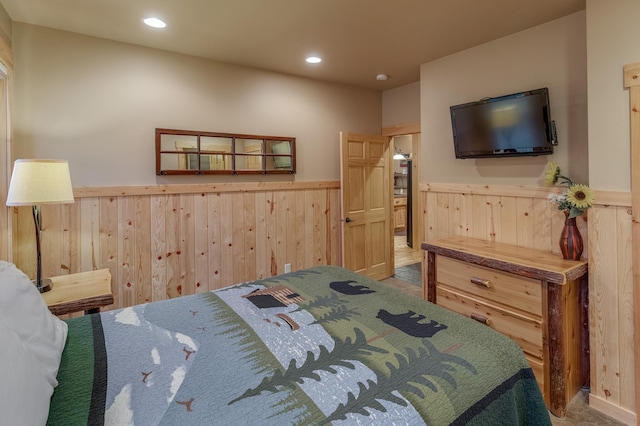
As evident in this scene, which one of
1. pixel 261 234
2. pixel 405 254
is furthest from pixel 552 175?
pixel 405 254

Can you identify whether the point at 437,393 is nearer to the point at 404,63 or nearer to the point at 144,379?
the point at 144,379

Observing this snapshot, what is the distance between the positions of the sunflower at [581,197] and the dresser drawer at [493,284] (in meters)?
0.55

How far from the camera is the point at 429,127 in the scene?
350 centimetres

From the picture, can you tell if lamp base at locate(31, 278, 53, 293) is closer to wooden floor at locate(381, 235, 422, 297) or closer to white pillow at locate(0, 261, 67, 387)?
white pillow at locate(0, 261, 67, 387)

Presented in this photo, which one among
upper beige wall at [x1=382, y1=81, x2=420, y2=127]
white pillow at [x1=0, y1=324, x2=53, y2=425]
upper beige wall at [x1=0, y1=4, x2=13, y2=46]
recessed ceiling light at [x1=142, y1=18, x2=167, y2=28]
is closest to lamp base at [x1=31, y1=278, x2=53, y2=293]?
white pillow at [x1=0, y1=324, x2=53, y2=425]

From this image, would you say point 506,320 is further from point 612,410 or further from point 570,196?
point 570,196

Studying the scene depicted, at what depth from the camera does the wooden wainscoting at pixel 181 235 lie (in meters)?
2.67

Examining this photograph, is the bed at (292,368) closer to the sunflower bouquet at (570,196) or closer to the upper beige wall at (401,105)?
the sunflower bouquet at (570,196)

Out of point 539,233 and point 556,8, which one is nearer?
point 556,8

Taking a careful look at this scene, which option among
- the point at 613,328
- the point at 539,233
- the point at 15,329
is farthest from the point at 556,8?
the point at 15,329

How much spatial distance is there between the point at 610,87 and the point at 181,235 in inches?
135

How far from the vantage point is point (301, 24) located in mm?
2562

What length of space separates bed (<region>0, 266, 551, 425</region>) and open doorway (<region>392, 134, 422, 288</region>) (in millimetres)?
3009

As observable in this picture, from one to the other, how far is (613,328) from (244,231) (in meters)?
3.03
